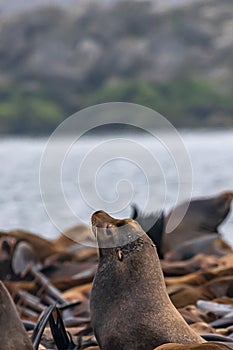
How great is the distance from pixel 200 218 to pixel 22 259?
2597 millimetres

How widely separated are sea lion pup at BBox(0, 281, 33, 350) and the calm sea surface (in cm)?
50

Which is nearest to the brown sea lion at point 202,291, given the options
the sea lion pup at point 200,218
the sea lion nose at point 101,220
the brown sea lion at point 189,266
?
the brown sea lion at point 189,266

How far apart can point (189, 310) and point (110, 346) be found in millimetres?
1346

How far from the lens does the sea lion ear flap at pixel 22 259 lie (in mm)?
8184

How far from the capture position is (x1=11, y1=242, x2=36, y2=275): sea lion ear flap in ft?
26.8

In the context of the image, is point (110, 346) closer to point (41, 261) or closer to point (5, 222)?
point (41, 261)

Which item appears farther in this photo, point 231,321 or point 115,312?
point 231,321

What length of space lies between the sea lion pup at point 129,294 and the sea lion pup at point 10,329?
31 cm

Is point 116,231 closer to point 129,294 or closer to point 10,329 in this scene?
point 129,294

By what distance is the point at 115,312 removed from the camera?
4047 millimetres

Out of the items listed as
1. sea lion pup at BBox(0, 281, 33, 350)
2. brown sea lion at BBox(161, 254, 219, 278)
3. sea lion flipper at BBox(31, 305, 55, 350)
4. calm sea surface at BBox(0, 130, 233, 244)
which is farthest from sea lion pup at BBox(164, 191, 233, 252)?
sea lion pup at BBox(0, 281, 33, 350)

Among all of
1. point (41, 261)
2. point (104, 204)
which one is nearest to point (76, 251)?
point (41, 261)

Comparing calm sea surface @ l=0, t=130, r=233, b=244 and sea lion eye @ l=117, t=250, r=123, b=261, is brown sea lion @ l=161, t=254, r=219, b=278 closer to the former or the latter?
calm sea surface @ l=0, t=130, r=233, b=244

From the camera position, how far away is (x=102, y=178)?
Answer: 10984 millimetres
